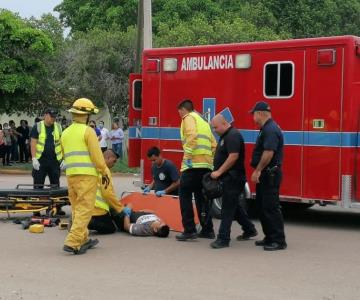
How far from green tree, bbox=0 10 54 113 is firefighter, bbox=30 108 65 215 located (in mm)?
12054

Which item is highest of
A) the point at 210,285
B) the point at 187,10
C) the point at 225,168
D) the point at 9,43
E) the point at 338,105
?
the point at 187,10

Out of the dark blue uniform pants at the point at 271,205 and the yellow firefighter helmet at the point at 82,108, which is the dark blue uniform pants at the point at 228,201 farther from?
the yellow firefighter helmet at the point at 82,108

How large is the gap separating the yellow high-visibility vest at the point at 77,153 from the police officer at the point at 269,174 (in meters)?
2.02

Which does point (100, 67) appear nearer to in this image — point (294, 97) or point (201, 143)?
point (294, 97)

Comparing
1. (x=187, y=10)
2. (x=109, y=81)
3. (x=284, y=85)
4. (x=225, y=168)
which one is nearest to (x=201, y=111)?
(x=284, y=85)

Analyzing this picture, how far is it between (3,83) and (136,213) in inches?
576

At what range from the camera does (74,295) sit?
21.5ft

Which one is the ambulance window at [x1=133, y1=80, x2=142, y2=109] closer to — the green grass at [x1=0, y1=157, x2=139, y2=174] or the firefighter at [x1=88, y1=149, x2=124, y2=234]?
the firefighter at [x1=88, y1=149, x2=124, y2=234]

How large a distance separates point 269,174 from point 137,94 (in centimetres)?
493

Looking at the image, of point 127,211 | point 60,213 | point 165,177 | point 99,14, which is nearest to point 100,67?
point 99,14

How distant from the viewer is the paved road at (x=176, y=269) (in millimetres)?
6708

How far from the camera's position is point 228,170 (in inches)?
353

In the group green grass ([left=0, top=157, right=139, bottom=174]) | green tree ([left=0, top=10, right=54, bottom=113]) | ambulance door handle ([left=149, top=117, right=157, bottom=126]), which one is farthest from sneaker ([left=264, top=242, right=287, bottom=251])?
green tree ([left=0, top=10, right=54, bottom=113])

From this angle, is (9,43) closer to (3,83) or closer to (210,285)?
(3,83)
